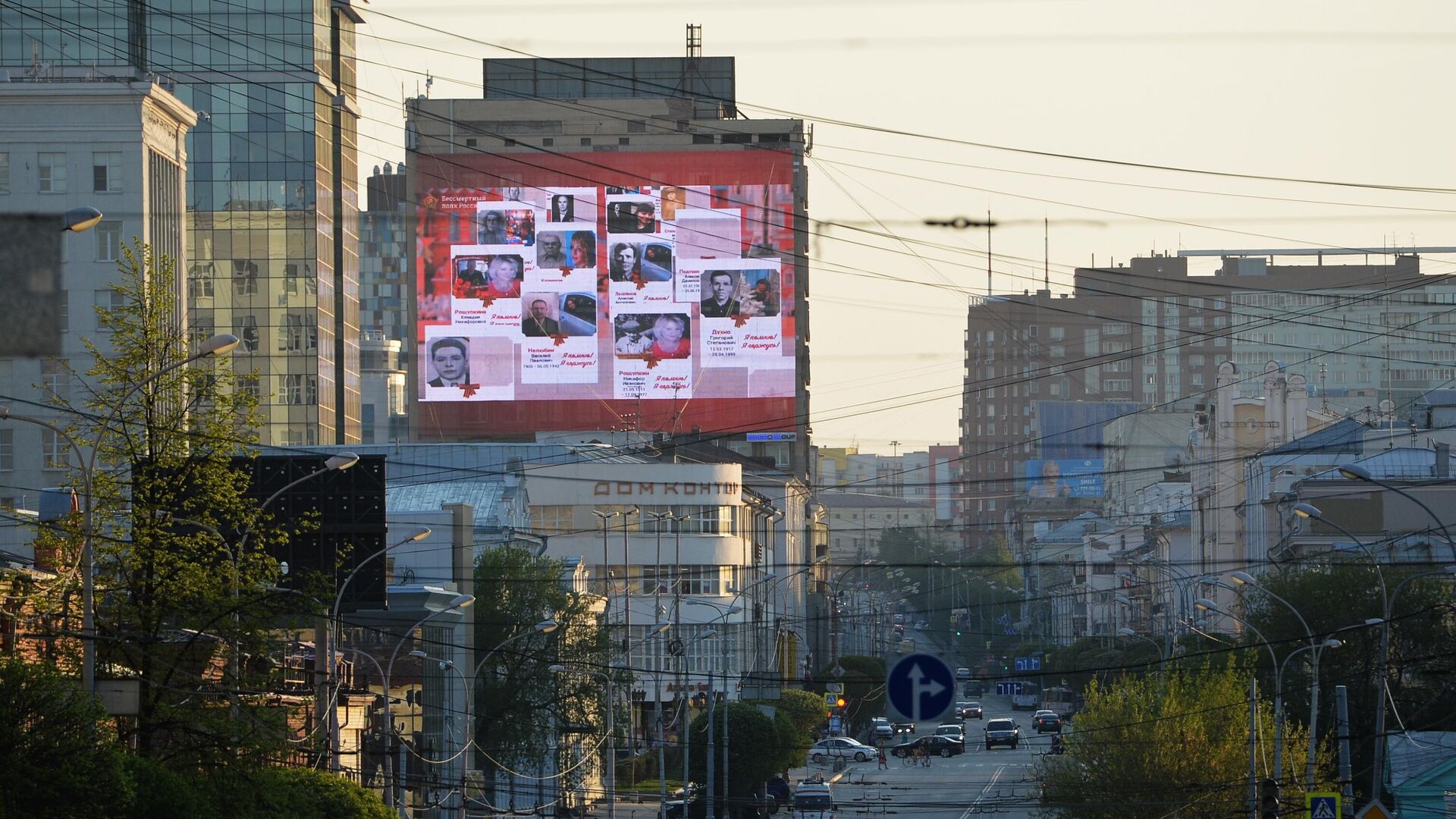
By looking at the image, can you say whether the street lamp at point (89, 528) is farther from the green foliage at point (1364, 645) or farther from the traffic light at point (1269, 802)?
the green foliage at point (1364, 645)

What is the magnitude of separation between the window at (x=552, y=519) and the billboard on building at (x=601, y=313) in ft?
82.1

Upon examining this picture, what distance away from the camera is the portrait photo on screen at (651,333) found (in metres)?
139

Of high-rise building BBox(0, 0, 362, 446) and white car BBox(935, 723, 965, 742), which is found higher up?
high-rise building BBox(0, 0, 362, 446)

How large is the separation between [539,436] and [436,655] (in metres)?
62.3

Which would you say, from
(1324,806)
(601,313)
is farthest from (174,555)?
(601,313)

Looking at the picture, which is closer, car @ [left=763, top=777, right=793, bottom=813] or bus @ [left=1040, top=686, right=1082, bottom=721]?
car @ [left=763, top=777, right=793, bottom=813]

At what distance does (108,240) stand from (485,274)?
115 feet

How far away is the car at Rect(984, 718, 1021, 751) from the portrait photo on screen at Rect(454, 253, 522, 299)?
146 feet

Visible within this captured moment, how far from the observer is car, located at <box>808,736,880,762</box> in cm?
10431

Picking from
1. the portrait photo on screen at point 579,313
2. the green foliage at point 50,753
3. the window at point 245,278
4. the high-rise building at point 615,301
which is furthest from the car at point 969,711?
the green foliage at point 50,753

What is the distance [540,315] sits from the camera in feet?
453

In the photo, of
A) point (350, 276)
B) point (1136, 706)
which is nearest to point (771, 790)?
→ point (1136, 706)

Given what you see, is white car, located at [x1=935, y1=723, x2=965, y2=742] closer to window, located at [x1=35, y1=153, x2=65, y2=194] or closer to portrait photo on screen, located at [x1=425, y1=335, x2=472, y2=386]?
portrait photo on screen, located at [x1=425, y1=335, x2=472, y2=386]

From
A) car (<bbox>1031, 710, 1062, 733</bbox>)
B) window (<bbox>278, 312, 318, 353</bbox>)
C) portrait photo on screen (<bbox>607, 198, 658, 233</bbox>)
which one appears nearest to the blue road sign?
car (<bbox>1031, 710, 1062, 733</bbox>)
